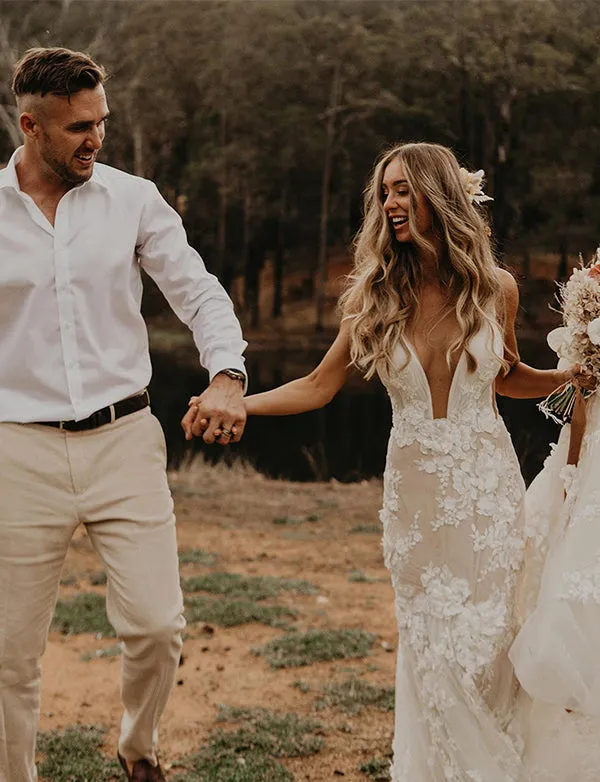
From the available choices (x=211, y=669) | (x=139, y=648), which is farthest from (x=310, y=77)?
(x=139, y=648)

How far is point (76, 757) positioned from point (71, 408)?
1.76m

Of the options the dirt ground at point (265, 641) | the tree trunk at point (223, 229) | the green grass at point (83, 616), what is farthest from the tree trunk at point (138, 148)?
the green grass at point (83, 616)

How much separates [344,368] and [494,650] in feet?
3.50

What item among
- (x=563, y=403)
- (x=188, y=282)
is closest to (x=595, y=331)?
(x=563, y=403)

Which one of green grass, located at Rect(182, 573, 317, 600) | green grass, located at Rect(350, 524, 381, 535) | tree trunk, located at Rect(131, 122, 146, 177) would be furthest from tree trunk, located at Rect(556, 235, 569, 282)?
green grass, located at Rect(182, 573, 317, 600)

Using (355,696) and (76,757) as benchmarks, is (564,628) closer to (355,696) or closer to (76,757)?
(355,696)

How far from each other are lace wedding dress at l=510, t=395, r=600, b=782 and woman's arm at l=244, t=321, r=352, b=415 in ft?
2.64

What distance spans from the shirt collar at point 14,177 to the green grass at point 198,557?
4.70m

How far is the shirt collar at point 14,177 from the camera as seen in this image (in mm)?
3271

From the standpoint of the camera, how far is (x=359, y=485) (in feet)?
40.1

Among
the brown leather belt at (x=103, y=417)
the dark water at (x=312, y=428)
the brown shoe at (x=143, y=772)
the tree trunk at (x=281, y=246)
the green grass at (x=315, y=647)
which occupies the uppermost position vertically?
the brown leather belt at (x=103, y=417)

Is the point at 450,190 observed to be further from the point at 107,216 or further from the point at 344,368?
the point at 107,216

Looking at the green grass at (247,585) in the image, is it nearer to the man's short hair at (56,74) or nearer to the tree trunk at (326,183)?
the man's short hair at (56,74)

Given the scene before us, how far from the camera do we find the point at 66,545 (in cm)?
329
